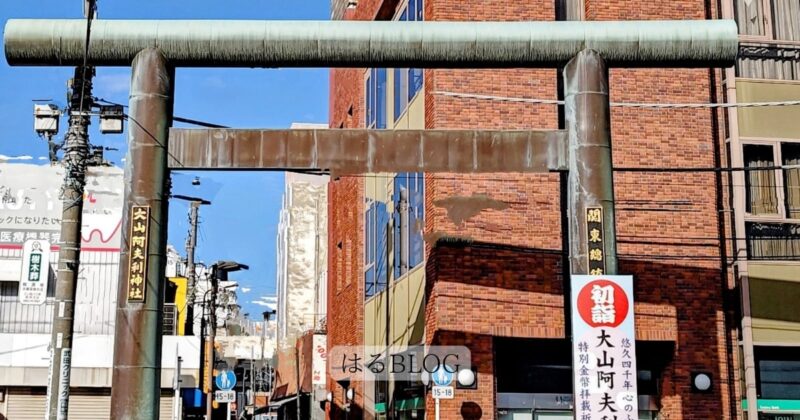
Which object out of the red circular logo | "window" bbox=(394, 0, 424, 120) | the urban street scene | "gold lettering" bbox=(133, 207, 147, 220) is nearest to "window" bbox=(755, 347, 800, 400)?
the urban street scene

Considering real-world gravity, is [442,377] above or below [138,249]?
below

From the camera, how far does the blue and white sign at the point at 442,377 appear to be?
20.0m

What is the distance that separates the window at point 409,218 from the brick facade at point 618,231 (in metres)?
1.28

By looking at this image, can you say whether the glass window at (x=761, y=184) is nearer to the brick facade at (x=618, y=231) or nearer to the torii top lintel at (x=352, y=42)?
the brick facade at (x=618, y=231)

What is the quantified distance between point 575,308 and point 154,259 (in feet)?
19.0

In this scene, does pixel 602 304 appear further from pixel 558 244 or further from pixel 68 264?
pixel 68 264

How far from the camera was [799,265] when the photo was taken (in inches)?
837

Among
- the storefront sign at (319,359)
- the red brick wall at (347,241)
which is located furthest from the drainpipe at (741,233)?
the storefront sign at (319,359)

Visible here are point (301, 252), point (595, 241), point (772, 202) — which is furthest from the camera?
point (301, 252)

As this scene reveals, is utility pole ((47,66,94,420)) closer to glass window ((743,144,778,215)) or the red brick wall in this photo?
the red brick wall

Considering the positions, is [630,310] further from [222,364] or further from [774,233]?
[222,364]

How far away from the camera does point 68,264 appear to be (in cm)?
1653

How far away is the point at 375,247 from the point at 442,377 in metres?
10.2

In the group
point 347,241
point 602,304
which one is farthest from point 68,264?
point 347,241
